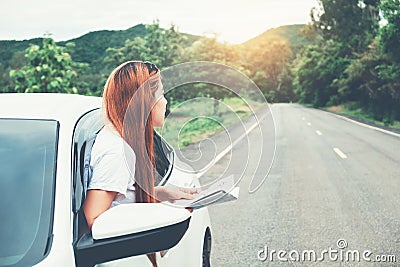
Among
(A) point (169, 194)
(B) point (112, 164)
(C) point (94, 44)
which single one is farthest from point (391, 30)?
(B) point (112, 164)

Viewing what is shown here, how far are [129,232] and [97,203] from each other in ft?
0.61

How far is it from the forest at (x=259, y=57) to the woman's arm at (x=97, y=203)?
849 centimetres

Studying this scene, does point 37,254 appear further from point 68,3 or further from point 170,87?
point 68,3

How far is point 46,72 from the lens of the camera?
52.7 feet

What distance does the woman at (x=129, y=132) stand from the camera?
5.89 feet

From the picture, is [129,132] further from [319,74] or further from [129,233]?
[319,74]

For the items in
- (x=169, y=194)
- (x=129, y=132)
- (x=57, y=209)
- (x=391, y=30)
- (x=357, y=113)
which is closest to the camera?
(x=57, y=209)

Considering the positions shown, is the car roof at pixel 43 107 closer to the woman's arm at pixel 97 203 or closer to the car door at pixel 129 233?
the woman's arm at pixel 97 203

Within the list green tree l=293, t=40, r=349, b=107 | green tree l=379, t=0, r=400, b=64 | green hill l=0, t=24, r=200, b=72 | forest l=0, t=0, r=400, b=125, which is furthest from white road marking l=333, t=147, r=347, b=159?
green tree l=293, t=40, r=349, b=107

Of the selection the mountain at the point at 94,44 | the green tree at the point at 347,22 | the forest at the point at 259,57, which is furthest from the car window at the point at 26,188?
the green tree at the point at 347,22

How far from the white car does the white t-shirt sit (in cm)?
9

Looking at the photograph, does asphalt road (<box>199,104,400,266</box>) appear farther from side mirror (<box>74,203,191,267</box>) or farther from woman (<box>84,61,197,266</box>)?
side mirror (<box>74,203,191,267</box>)

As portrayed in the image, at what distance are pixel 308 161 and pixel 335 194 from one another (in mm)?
3240

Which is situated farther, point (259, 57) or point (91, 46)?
point (259, 57)
